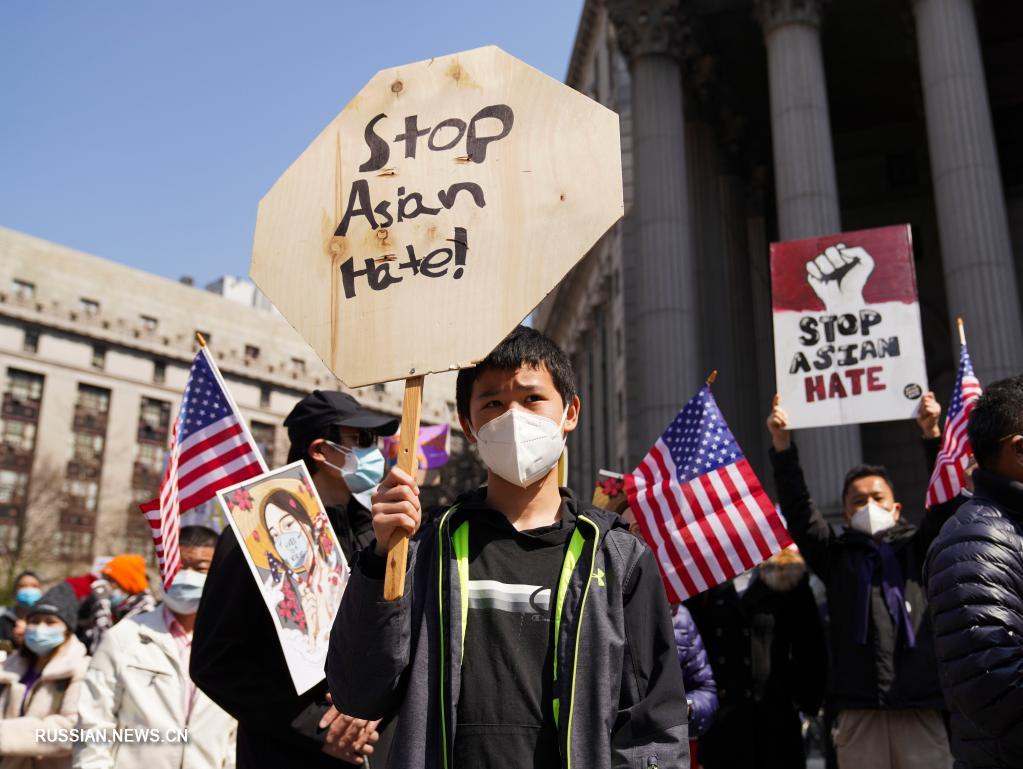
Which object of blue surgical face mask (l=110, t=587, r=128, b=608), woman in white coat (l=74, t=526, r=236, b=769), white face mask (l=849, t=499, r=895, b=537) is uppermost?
white face mask (l=849, t=499, r=895, b=537)

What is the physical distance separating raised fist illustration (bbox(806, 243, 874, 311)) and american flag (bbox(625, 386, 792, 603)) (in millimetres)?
1490

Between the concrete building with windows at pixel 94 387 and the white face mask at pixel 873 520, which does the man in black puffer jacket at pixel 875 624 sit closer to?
the white face mask at pixel 873 520

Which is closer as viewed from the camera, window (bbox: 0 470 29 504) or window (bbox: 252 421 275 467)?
window (bbox: 0 470 29 504)

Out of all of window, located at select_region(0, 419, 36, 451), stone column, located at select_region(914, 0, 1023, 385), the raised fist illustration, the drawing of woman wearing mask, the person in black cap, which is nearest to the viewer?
the person in black cap

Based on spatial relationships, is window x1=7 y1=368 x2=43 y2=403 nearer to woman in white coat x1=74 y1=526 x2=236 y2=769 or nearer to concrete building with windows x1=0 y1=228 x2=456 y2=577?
concrete building with windows x1=0 y1=228 x2=456 y2=577

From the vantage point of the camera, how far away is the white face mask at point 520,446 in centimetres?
266

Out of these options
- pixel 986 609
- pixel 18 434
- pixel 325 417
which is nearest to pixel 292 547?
pixel 325 417

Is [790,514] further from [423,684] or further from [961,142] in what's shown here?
[961,142]

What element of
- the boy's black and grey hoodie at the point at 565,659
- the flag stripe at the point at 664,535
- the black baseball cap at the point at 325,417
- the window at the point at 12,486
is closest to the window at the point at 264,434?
the window at the point at 12,486

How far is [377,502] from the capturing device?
242 cm

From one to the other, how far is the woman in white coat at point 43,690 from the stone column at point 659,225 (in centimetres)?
1417

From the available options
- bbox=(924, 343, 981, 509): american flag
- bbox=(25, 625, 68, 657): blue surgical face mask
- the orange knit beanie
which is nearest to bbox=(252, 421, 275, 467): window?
the orange knit beanie

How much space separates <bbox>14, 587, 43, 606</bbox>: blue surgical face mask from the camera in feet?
30.5

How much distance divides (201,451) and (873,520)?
4.36m
